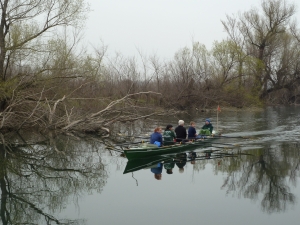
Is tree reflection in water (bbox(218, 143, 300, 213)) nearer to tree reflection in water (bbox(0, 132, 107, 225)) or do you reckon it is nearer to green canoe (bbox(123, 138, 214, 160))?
green canoe (bbox(123, 138, 214, 160))

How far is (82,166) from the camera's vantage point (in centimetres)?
1383

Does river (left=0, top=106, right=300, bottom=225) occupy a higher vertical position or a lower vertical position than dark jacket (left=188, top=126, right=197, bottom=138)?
lower

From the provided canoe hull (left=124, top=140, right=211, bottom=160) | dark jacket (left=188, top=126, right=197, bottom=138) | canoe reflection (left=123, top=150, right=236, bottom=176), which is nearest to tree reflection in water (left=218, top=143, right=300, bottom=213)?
canoe reflection (left=123, top=150, right=236, bottom=176)

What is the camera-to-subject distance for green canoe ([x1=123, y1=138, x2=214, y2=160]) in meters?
13.3

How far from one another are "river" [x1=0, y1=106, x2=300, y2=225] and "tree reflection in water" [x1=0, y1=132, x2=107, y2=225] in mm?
24

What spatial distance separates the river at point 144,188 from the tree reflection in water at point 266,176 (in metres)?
0.02

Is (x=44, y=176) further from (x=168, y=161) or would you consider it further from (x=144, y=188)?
(x=168, y=161)

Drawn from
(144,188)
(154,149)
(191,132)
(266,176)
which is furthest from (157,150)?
(266,176)

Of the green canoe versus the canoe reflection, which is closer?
the canoe reflection

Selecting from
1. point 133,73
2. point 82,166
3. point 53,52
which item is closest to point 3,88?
point 53,52

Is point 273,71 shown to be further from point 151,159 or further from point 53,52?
point 151,159

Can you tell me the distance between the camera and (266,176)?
1178cm

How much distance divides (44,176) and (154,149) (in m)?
4.00

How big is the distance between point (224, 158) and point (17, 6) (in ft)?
48.7
